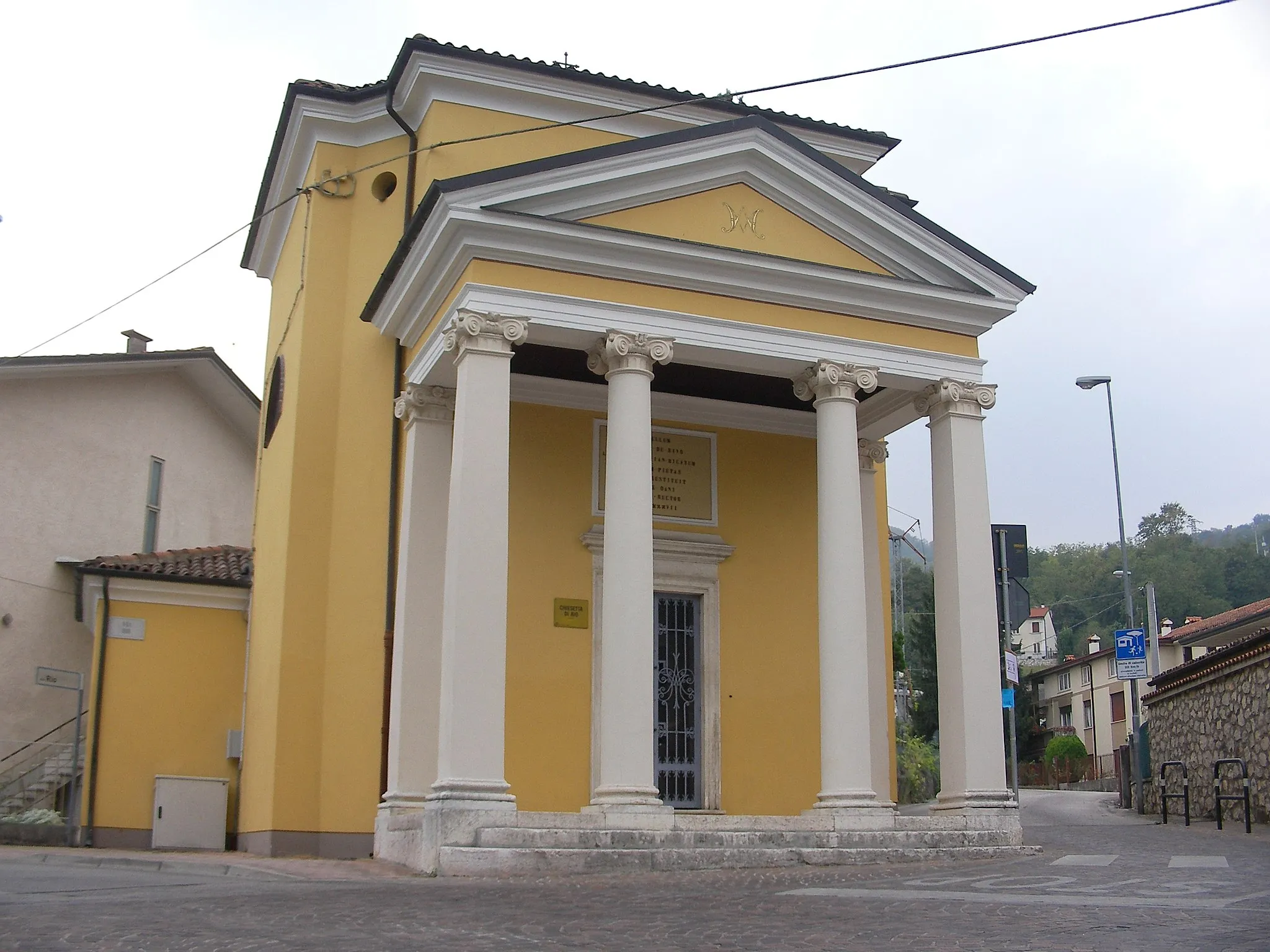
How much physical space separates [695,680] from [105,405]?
1350cm

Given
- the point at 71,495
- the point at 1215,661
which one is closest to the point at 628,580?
the point at 1215,661

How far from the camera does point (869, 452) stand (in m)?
15.3

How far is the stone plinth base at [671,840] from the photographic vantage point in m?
9.73

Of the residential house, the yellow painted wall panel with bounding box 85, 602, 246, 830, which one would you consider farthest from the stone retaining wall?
the yellow painted wall panel with bounding box 85, 602, 246, 830

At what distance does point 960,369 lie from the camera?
13.2m

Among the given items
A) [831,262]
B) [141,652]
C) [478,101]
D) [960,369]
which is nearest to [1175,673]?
[960,369]

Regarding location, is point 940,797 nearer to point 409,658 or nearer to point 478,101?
point 409,658

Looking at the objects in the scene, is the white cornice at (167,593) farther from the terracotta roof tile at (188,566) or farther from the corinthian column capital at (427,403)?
the corinthian column capital at (427,403)

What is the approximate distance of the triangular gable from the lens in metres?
12.4

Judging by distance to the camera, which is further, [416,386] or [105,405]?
[105,405]

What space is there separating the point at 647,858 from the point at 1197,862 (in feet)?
14.1

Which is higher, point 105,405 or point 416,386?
point 105,405

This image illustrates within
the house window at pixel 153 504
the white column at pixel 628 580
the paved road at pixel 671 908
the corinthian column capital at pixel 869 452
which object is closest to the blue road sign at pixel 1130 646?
the corinthian column capital at pixel 869 452

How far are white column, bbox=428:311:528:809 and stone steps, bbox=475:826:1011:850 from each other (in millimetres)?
528
